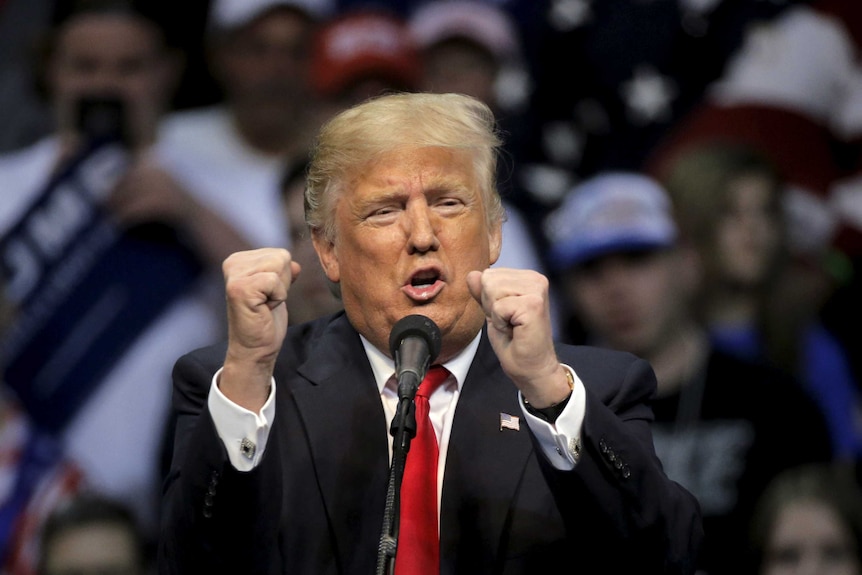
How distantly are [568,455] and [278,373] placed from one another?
0.60m

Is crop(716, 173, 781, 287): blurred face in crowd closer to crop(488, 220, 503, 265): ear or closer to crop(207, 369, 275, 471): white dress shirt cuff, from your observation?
crop(488, 220, 503, 265): ear

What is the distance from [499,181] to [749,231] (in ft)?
3.21

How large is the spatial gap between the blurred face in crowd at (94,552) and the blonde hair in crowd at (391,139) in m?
2.31

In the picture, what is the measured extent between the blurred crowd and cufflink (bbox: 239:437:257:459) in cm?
253

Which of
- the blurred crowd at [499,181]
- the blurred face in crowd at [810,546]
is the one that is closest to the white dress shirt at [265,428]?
the blurred face in crowd at [810,546]

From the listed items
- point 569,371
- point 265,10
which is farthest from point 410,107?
point 265,10

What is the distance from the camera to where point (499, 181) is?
16.1 feet

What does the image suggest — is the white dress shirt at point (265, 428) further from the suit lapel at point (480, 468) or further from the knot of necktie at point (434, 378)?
the knot of necktie at point (434, 378)

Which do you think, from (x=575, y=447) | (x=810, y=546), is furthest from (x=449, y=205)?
(x=810, y=546)

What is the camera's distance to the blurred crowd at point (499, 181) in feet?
16.0

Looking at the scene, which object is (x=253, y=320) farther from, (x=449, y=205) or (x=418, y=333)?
(x=449, y=205)

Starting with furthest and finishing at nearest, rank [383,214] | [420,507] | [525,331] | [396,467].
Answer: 1. [383,214]
2. [420,507]
3. [525,331]
4. [396,467]

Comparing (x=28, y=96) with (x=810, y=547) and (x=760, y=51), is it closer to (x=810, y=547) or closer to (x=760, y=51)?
(x=760, y=51)

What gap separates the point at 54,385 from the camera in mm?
5082
